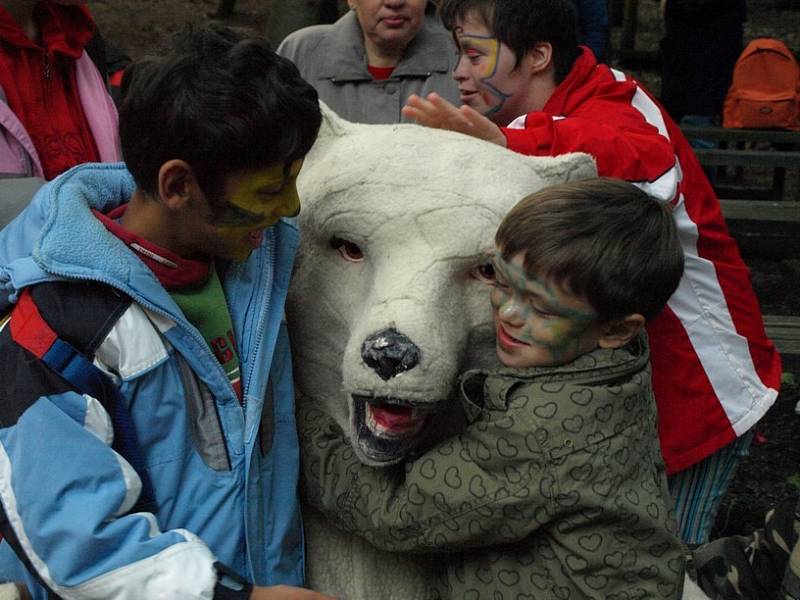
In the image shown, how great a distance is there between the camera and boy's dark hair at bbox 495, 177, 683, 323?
1.69 m

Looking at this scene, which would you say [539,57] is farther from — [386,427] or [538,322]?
[386,427]

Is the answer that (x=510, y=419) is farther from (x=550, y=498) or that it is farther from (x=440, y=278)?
(x=440, y=278)

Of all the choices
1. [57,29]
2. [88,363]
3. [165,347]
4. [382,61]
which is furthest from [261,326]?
[382,61]

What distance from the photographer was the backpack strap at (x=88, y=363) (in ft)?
4.84

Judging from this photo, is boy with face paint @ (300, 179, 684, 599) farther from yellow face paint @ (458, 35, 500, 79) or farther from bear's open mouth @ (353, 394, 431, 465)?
yellow face paint @ (458, 35, 500, 79)

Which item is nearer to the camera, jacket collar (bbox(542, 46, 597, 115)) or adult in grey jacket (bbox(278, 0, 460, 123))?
jacket collar (bbox(542, 46, 597, 115))

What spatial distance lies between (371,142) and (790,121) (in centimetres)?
609

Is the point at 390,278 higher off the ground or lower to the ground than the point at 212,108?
lower

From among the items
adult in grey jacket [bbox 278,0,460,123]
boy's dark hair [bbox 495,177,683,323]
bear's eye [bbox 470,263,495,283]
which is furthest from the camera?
adult in grey jacket [bbox 278,0,460,123]

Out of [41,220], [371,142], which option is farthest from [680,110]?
[41,220]

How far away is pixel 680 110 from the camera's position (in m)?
7.81

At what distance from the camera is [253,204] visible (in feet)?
5.55

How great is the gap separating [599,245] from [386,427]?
47 cm

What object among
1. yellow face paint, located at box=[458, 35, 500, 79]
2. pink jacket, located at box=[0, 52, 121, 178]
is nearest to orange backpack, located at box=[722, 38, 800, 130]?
yellow face paint, located at box=[458, 35, 500, 79]
